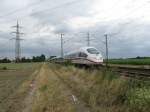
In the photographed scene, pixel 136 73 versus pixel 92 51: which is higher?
pixel 92 51

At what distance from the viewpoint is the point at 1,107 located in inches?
588

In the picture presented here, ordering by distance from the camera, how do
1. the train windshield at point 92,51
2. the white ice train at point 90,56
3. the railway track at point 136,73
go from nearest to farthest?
the railway track at point 136,73, the white ice train at point 90,56, the train windshield at point 92,51

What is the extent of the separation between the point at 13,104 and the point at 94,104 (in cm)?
409

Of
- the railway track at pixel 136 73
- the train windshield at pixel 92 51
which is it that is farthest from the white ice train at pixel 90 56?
the railway track at pixel 136 73

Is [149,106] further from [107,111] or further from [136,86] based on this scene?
[136,86]

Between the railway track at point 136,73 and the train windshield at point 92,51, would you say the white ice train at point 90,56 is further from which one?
the railway track at point 136,73

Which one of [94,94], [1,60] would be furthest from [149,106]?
[1,60]

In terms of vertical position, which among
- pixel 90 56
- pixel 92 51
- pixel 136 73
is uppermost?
pixel 92 51

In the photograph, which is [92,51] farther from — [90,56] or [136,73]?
[136,73]

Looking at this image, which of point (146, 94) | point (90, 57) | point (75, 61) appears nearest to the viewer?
point (146, 94)

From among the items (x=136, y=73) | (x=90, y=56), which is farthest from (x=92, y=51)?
(x=136, y=73)

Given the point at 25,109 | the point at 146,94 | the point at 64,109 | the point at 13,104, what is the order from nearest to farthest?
the point at 146,94 < the point at 64,109 < the point at 25,109 < the point at 13,104

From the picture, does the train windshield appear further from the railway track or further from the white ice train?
the railway track

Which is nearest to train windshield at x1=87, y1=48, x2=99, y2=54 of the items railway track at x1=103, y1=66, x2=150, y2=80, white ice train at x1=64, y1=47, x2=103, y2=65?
white ice train at x1=64, y1=47, x2=103, y2=65
